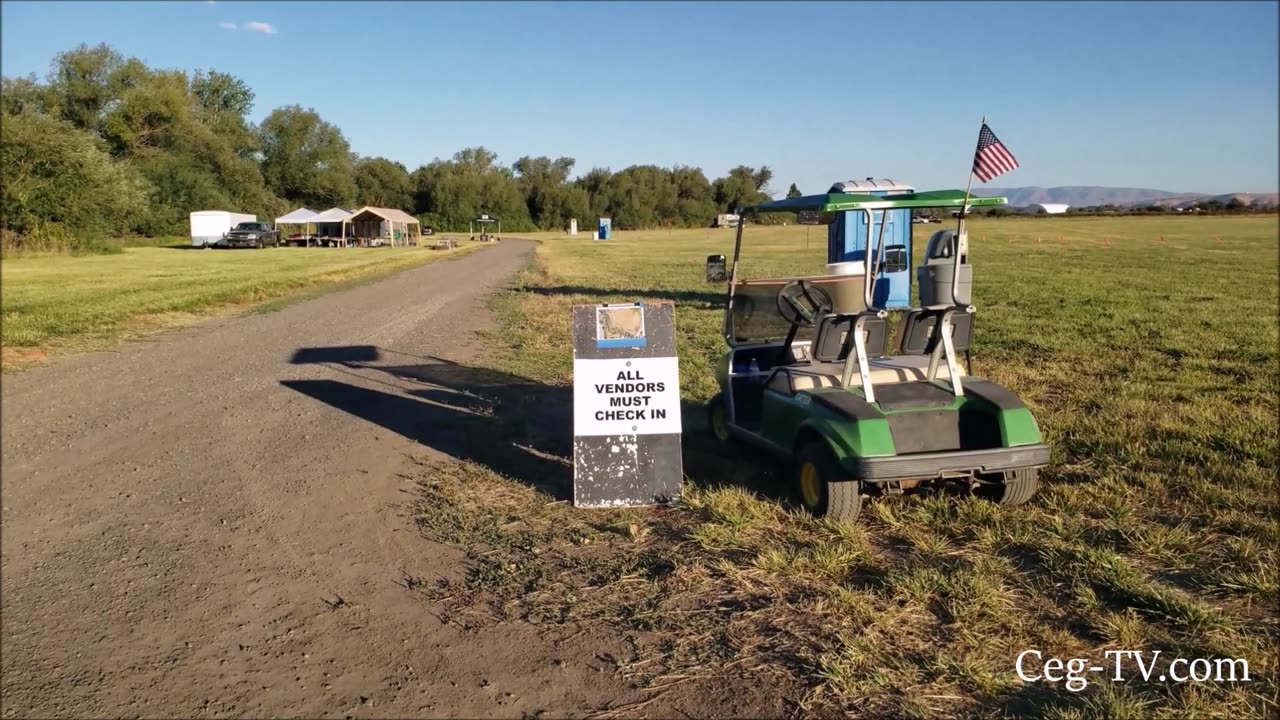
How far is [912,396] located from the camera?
17.0 feet

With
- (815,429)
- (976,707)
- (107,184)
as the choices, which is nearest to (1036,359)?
(815,429)

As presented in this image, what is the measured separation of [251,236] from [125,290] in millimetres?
30717

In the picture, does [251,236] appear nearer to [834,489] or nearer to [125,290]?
[125,290]

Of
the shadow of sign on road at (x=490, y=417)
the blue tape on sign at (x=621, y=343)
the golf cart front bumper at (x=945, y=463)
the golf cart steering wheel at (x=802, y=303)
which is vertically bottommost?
the shadow of sign on road at (x=490, y=417)

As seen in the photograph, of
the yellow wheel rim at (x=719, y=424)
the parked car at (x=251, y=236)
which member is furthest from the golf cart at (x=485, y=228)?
the yellow wheel rim at (x=719, y=424)

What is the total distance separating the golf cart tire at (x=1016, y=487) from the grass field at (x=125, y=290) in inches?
181

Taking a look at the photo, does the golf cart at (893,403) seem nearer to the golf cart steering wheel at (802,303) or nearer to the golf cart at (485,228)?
the golf cart steering wheel at (802,303)

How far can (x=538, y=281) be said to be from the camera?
25859 millimetres

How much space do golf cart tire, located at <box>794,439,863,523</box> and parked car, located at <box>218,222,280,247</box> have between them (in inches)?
1792

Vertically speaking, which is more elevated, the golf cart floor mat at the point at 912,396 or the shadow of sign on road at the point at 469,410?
the golf cart floor mat at the point at 912,396

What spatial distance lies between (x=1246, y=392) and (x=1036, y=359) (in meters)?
2.36

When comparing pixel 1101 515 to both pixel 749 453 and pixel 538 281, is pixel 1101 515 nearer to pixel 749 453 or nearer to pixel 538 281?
pixel 749 453

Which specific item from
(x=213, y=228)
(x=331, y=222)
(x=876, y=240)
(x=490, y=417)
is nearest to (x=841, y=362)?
(x=490, y=417)

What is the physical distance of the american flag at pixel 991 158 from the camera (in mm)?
5008
